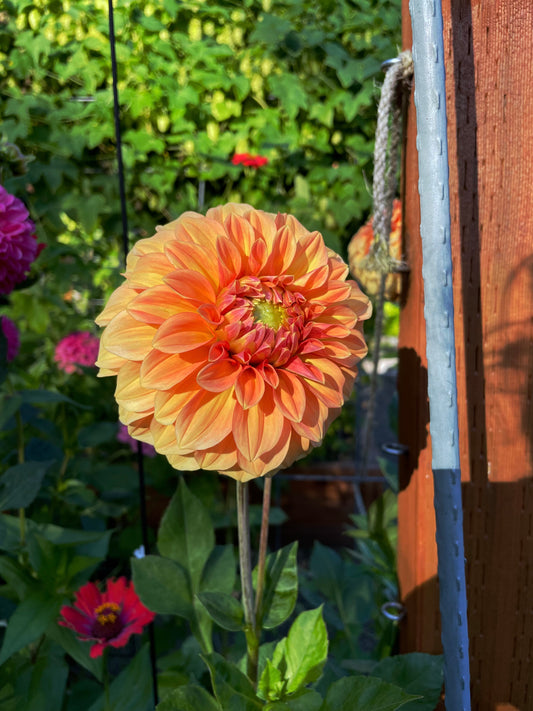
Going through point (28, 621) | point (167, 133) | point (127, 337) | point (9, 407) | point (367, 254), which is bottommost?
point (28, 621)

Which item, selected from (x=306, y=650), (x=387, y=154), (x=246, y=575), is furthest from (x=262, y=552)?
(x=387, y=154)

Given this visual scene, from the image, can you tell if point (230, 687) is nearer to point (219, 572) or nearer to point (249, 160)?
point (219, 572)

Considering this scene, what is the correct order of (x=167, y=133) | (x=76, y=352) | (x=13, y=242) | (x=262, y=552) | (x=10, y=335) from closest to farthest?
(x=262, y=552) < (x=13, y=242) < (x=10, y=335) < (x=76, y=352) < (x=167, y=133)

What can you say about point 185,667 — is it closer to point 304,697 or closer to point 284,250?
point 304,697

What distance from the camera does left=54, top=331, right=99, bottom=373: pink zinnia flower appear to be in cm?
161

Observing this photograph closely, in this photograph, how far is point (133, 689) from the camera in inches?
32.1

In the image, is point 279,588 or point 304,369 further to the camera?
point 279,588

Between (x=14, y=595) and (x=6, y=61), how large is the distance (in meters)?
1.88

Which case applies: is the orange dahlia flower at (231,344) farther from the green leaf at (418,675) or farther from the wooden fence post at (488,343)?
the green leaf at (418,675)

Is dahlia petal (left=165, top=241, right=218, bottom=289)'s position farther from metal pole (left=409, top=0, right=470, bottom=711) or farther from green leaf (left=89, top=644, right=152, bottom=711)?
green leaf (left=89, top=644, right=152, bottom=711)

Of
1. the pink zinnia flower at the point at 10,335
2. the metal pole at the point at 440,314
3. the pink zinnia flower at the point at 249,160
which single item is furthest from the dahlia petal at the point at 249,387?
the pink zinnia flower at the point at 249,160

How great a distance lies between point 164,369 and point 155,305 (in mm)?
50

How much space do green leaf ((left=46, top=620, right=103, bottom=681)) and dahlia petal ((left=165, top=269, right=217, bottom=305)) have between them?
0.60 m

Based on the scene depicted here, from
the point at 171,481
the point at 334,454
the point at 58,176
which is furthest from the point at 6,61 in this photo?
the point at 334,454
